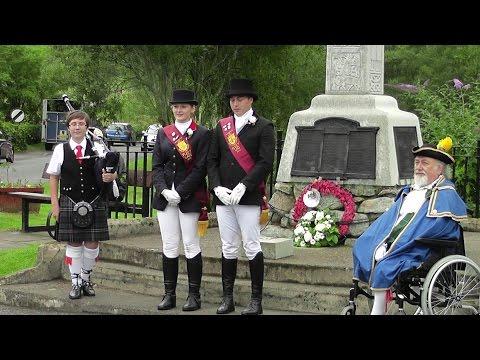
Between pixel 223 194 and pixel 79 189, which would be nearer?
pixel 223 194

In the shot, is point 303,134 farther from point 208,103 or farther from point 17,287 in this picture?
point 208,103

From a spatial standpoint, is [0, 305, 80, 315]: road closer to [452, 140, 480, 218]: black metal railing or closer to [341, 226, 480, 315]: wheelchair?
[341, 226, 480, 315]: wheelchair

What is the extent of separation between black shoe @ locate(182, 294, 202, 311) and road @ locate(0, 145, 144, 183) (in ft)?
48.1

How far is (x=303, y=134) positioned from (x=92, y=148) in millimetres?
2931

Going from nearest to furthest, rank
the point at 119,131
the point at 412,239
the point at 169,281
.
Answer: the point at 412,239 → the point at 169,281 → the point at 119,131

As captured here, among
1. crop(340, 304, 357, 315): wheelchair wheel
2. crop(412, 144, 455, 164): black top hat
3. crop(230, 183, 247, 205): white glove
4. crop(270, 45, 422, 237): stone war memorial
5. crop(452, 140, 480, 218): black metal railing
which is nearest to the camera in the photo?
crop(340, 304, 357, 315): wheelchair wheel

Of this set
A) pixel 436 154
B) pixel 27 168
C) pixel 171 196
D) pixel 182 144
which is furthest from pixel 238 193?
pixel 27 168

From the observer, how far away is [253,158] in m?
7.66

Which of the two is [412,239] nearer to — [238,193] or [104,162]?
[238,193]

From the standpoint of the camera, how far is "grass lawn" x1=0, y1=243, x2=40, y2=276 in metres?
10.3

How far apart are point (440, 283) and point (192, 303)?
89.4 inches

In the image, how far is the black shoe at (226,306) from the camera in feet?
25.2

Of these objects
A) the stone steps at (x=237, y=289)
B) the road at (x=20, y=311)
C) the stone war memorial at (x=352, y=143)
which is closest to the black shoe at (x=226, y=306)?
the stone steps at (x=237, y=289)

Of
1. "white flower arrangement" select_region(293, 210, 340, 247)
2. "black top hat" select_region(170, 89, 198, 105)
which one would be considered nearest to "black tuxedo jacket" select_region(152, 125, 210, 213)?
"black top hat" select_region(170, 89, 198, 105)
